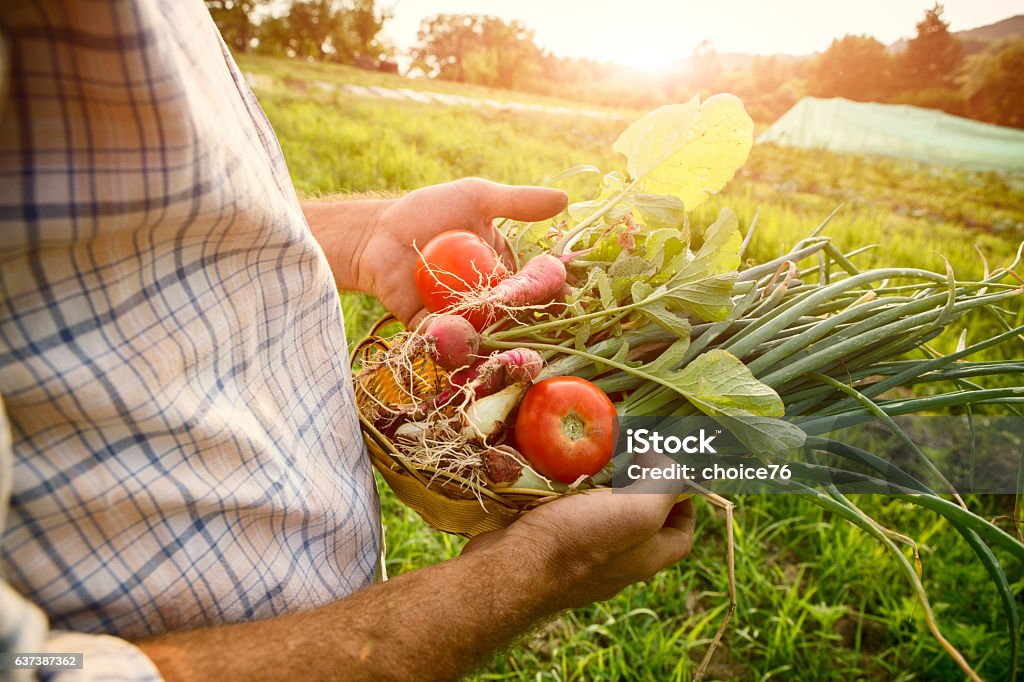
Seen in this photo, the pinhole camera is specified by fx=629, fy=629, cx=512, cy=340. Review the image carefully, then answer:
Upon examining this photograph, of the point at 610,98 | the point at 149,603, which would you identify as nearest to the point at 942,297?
the point at 149,603

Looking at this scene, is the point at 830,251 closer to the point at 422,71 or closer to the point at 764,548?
the point at 764,548

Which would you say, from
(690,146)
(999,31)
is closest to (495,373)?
(690,146)

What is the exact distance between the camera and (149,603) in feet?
2.20

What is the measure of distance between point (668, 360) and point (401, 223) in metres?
0.69

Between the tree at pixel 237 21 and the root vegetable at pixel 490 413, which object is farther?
the tree at pixel 237 21

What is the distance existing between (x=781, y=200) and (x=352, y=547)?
205 inches

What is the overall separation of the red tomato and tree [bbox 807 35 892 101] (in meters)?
9.48

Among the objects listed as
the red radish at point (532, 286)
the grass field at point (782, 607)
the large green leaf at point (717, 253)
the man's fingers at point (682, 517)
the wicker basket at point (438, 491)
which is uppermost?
the large green leaf at point (717, 253)

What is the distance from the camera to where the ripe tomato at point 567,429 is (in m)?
1.08

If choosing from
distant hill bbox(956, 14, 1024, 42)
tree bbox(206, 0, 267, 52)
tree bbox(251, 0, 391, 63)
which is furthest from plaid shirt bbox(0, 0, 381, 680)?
tree bbox(251, 0, 391, 63)

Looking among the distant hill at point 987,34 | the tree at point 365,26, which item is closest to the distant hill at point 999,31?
the distant hill at point 987,34

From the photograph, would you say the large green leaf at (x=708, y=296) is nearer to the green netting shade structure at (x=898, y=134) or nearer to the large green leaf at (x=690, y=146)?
the large green leaf at (x=690, y=146)

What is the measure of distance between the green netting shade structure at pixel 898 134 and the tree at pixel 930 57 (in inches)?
23.7

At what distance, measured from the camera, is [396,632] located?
0.79m
